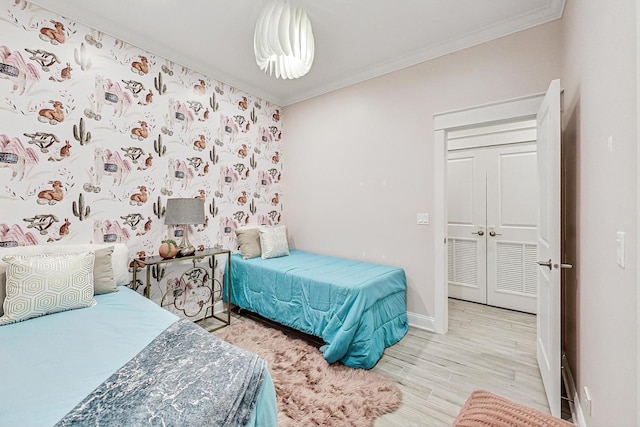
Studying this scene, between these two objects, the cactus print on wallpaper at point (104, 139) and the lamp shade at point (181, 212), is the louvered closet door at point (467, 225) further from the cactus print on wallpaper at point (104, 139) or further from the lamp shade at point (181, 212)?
the lamp shade at point (181, 212)

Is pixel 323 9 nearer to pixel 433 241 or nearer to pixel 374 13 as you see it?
pixel 374 13

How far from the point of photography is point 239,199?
3.61 m

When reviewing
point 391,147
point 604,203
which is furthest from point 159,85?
point 604,203

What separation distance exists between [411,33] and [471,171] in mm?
2008

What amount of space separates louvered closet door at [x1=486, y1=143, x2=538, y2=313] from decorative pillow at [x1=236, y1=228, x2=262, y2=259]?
2.91 metres

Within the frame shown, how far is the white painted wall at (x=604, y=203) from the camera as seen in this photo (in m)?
0.93

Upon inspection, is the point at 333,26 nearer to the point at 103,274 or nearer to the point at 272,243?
the point at 272,243

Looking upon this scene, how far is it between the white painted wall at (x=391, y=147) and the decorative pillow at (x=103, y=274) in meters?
2.25

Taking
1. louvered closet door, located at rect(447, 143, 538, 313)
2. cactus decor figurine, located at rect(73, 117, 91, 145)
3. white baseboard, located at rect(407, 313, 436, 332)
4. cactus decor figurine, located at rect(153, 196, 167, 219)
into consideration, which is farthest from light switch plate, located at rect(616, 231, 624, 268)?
cactus decor figurine, located at rect(73, 117, 91, 145)

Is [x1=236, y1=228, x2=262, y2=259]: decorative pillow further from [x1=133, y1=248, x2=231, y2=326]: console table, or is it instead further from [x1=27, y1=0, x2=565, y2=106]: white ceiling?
[x1=27, y1=0, x2=565, y2=106]: white ceiling

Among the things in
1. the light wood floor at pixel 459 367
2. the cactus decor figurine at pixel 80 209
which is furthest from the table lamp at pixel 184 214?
the light wood floor at pixel 459 367

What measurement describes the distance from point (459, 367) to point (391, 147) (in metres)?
2.13

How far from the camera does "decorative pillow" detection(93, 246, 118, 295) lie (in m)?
2.09

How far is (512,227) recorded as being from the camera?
3.48 metres
